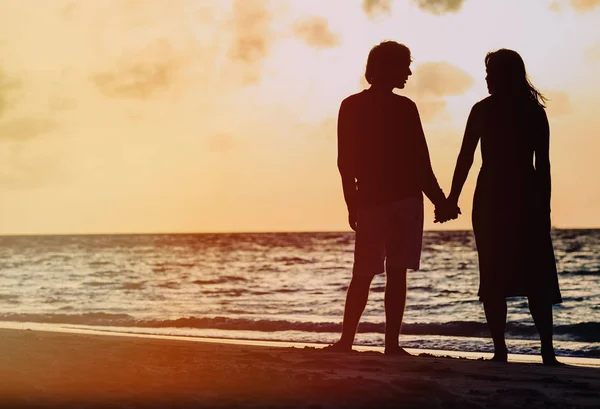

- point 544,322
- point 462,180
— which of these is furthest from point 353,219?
point 544,322

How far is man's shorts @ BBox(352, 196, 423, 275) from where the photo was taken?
523cm

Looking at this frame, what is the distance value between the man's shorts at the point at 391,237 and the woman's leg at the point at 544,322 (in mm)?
874

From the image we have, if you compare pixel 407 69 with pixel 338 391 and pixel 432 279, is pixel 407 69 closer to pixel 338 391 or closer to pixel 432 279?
pixel 338 391

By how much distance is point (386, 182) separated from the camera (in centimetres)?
527

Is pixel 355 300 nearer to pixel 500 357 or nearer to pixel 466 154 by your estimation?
pixel 500 357

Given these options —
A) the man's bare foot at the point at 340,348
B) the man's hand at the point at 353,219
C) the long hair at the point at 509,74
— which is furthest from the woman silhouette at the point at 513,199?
the man's bare foot at the point at 340,348

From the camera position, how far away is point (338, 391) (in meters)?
3.69

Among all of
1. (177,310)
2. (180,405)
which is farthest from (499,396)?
(177,310)

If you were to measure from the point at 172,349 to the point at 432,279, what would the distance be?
19.8 m

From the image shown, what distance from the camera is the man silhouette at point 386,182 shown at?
5258 millimetres

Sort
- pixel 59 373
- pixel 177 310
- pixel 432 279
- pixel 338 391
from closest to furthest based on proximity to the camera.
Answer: pixel 338 391 < pixel 59 373 < pixel 177 310 < pixel 432 279

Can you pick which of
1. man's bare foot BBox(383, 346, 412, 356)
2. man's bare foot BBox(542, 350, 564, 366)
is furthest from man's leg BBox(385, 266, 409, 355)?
man's bare foot BBox(542, 350, 564, 366)

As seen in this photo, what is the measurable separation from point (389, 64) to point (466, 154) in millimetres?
847

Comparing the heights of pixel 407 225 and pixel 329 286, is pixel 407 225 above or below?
above
